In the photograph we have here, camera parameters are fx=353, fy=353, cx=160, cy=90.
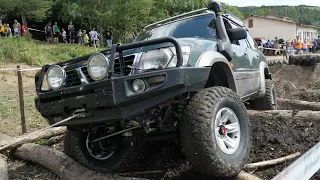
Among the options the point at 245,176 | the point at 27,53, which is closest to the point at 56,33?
the point at 27,53

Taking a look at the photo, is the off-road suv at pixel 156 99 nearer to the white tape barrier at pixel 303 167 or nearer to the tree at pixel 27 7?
the white tape barrier at pixel 303 167

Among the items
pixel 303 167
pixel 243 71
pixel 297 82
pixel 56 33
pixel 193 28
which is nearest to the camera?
pixel 303 167

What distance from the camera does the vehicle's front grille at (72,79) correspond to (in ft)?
11.7

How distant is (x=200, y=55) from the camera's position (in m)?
3.51

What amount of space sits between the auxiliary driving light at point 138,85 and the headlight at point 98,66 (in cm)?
31

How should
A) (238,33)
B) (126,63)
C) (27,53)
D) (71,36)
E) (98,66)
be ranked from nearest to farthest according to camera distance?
(98,66) < (126,63) < (238,33) < (27,53) < (71,36)

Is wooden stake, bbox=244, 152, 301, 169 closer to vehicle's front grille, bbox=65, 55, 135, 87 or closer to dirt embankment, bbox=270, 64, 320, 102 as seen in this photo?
vehicle's front grille, bbox=65, 55, 135, 87

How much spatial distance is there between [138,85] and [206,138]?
76 cm

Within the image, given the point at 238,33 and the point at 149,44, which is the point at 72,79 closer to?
the point at 149,44

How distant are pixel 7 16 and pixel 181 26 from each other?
1080 inches

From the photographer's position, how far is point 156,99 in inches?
122

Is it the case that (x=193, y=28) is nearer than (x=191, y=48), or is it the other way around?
(x=191, y=48)

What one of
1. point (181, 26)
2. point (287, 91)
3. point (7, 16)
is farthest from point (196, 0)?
point (181, 26)

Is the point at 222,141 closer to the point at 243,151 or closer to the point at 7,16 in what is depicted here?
the point at 243,151
